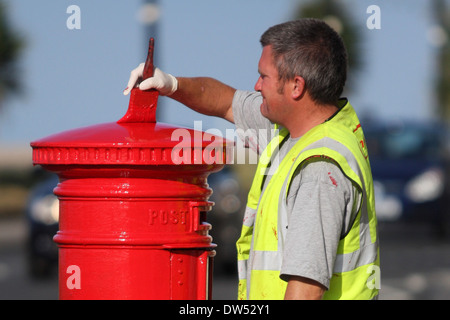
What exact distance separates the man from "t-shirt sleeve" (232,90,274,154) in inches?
14.6

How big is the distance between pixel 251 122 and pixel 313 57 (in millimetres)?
804

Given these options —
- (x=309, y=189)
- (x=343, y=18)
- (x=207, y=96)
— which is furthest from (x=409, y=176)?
(x=343, y=18)

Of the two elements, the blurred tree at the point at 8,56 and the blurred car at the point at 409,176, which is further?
the blurred tree at the point at 8,56

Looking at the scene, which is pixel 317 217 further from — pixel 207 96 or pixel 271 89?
pixel 207 96

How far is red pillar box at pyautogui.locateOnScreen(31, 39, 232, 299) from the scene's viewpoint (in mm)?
3248

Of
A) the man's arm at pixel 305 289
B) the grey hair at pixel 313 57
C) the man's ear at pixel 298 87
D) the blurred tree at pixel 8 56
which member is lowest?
the man's arm at pixel 305 289

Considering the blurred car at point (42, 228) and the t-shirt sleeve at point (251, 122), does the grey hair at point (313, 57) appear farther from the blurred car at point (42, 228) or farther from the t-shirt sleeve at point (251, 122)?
the blurred car at point (42, 228)

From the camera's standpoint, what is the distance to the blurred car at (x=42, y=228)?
10.5 meters

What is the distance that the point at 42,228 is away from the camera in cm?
1064

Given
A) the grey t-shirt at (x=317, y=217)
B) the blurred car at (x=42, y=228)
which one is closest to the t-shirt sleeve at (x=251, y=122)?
the grey t-shirt at (x=317, y=217)

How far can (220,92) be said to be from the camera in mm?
3971

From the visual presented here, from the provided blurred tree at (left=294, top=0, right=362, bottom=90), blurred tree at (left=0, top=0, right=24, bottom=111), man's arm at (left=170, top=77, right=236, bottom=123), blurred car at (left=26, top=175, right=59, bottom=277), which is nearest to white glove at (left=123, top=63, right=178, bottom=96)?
man's arm at (left=170, top=77, right=236, bottom=123)
